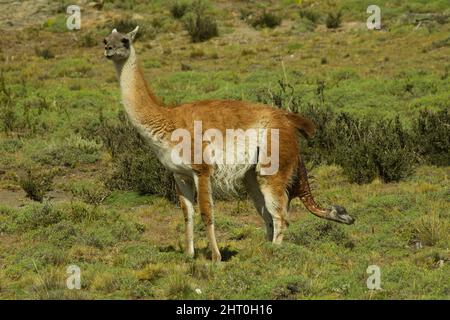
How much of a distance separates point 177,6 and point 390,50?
11523mm

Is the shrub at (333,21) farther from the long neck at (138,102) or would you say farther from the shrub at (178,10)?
the long neck at (138,102)

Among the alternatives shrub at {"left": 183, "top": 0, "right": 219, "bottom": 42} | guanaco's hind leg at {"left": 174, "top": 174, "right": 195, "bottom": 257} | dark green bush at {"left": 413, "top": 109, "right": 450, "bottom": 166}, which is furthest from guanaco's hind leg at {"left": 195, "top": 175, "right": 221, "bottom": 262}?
shrub at {"left": 183, "top": 0, "right": 219, "bottom": 42}

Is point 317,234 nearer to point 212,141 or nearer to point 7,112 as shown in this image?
point 212,141

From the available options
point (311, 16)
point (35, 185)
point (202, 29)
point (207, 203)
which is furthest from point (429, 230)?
point (311, 16)

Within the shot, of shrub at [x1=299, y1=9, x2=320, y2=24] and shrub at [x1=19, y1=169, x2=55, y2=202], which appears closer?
shrub at [x1=19, y1=169, x2=55, y2=202]

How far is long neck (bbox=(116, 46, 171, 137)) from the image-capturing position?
8.14 meters

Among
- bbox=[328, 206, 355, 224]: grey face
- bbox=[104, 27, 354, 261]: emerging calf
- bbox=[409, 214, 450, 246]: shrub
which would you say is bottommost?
bbox=[409, 214, 450, 246]: shrub

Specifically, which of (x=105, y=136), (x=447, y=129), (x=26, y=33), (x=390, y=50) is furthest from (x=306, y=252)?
(x=26, y=33)

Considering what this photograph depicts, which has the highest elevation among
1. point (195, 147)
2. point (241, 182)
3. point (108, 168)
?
point (195, 147)

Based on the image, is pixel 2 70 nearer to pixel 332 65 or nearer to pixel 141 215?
pixel 332 65

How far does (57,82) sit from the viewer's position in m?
21.0

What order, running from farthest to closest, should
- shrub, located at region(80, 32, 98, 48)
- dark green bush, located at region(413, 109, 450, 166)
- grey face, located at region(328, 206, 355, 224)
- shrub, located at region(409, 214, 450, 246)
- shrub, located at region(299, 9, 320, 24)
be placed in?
shrub, located at region(299, 9, 320, 24)
shrub, located at region(80, 32, 98, 48)
dark green bush, located at region(413, 109, 450, 166)
shrub, located at region(409, 214, 450, 246)
grey face, located at region(328, 206, 355, 224)

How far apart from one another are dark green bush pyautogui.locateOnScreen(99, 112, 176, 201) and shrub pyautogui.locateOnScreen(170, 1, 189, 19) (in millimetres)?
17971

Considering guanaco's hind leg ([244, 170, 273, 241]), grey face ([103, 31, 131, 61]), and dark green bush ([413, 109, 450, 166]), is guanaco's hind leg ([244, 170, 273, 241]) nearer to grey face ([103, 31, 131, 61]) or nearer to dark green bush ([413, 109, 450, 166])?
grey face ([103, 31, 131, 61])
